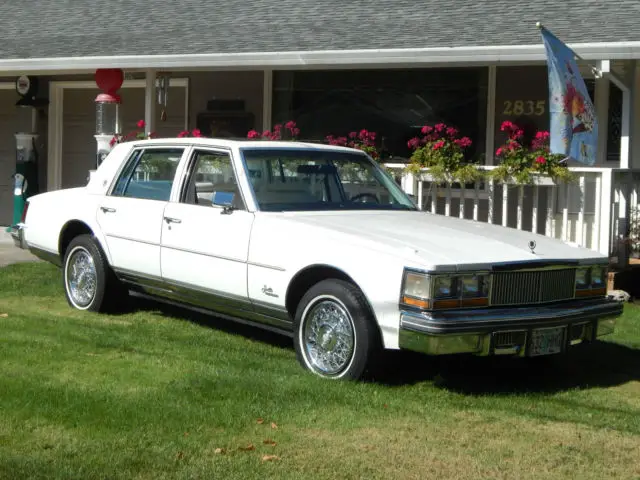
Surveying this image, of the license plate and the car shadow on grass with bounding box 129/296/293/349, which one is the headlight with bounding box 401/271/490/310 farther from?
the car shadow on grass with bounding box 129/296/293/349

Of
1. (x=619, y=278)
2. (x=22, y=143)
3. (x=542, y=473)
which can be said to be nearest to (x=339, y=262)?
(x=542, y=473)

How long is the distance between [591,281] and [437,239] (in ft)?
3.78

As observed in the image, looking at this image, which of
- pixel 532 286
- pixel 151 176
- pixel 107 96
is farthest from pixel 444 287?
pixel 107 96

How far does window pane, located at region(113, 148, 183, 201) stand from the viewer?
8469 mm

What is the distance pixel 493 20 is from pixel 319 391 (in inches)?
274

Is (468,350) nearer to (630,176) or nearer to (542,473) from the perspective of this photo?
(542,473)

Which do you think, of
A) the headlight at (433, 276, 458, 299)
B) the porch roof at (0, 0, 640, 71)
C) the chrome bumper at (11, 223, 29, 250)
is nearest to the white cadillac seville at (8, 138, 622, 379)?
the headlight at (433, 276, 458, 299)

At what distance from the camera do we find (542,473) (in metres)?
5.12

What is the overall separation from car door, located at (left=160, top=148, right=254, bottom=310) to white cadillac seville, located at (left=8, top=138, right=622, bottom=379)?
13 millimetres

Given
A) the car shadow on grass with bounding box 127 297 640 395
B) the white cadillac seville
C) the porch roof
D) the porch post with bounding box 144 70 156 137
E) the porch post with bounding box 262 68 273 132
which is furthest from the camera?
the porch post with bounding box 262 68 273 132

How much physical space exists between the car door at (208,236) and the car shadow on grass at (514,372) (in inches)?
49.9

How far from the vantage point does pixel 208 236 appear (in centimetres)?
779

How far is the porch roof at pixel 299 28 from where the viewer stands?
1125cm

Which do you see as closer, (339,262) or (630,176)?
(339,262)
